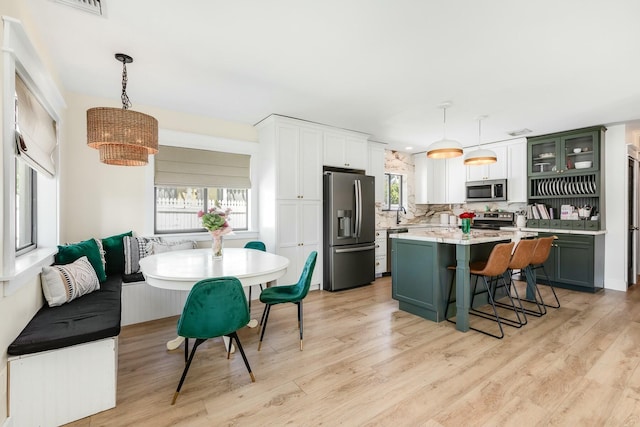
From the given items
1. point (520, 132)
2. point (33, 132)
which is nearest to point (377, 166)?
point (520, 132)

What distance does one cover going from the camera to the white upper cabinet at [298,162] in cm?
422

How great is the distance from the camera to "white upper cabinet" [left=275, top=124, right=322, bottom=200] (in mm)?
4223

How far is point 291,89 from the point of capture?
327cm

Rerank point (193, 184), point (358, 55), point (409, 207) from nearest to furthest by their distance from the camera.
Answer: point (358, 55), point (193, 184), point (409, 207)

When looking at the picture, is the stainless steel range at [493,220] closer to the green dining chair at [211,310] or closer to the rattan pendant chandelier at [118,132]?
the green dining chair at [211,310]

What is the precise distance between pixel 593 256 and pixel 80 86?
273 inches

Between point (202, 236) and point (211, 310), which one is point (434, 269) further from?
point (202, 236)

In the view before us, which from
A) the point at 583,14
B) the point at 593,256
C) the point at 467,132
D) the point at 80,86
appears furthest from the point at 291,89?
the point at 593,256

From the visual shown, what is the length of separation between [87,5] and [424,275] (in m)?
3.59

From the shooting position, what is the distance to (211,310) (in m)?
1.91

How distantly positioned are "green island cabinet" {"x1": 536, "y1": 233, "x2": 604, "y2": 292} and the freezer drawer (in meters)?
2.58

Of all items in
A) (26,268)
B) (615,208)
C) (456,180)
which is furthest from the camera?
(456,180)

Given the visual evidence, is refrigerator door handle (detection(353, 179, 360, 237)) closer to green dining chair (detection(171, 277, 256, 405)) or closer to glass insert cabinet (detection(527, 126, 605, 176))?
green dining chair (detection(171, 277, 256, 405))

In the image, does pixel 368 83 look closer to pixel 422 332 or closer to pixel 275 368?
pixel 422 332
